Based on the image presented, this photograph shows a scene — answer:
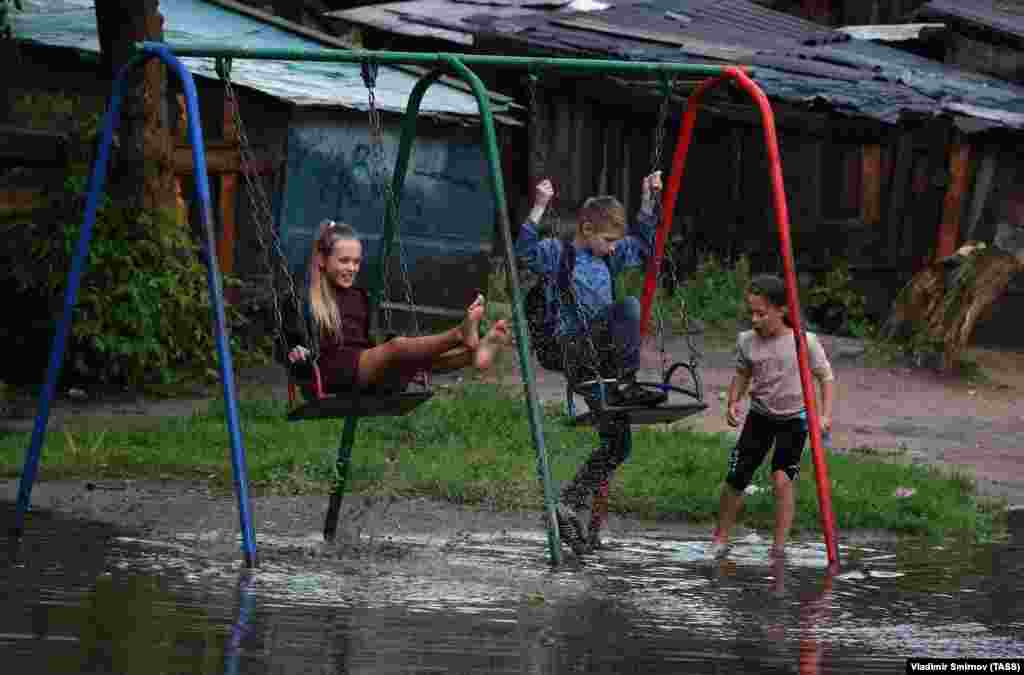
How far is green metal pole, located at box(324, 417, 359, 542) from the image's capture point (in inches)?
361

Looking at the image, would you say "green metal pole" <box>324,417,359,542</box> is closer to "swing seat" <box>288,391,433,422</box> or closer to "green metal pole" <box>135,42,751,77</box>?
"swing seat" <box>288,391,433,422</box>

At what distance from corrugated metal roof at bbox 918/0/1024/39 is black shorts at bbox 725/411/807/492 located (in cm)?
1569

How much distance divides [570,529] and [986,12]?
59.0 feet

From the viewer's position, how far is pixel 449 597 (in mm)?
7461

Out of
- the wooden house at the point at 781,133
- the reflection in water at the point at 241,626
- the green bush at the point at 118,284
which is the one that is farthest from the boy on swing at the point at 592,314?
the wooden house at the point at 781,133

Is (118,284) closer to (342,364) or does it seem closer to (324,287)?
(324,287)

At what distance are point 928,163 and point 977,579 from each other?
13.7 metres

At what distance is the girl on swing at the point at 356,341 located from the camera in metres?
8.26

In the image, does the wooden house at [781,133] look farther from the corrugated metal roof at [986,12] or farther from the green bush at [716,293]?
the green bush at [716,293]

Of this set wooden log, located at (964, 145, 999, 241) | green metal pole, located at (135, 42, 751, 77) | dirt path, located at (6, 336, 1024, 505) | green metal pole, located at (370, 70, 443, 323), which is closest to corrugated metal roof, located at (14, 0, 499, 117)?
dirt path, located at (6, 336, 1024, 505)

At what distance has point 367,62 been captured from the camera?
8273 millimetres

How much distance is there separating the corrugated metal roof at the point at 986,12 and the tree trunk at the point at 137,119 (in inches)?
511

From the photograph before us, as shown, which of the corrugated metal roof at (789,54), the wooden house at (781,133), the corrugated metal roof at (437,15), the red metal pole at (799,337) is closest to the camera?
the red metal pole at (799,337)

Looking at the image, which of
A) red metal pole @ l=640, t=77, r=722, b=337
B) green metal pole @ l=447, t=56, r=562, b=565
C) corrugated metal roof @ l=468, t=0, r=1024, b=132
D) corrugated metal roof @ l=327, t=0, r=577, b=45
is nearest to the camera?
green metal pole @ l=447, t=56, r=562, b=565
